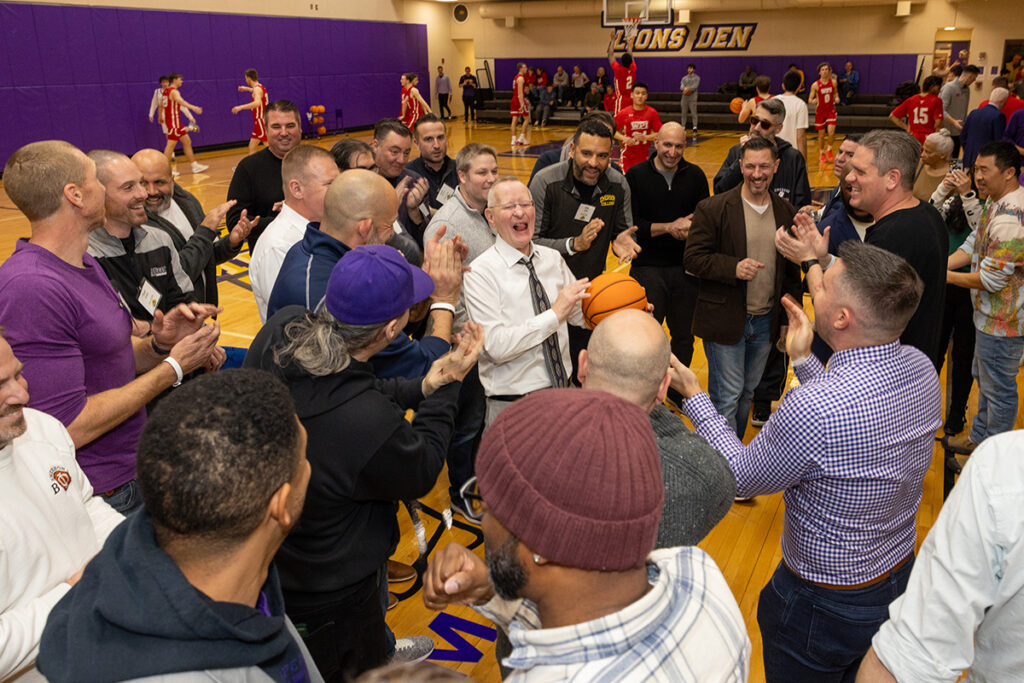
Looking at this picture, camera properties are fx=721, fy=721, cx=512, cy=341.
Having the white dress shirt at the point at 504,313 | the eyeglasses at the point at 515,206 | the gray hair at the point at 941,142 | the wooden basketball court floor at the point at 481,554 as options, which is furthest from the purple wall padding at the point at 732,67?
the white dress shirt at the point at 504,313

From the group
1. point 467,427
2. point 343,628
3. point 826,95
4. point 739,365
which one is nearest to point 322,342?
point 343,628

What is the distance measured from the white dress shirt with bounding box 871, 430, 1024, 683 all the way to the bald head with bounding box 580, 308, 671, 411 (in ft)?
2.68

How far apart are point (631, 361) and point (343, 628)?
1.33 meters

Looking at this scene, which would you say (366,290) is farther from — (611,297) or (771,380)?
(771,380)

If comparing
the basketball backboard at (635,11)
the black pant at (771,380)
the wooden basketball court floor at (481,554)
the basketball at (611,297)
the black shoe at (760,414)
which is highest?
the basketball backboard at (635,11)

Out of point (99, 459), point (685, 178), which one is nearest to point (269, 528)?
point (99, 459)

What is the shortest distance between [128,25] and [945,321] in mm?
17990

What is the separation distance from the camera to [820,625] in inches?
92.8

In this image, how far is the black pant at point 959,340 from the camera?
4945mm

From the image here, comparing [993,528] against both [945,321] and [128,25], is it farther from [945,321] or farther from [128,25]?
[128,25]

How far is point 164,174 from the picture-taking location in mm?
4496

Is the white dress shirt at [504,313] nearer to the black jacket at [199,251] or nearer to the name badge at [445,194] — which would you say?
the black jacket at [199,251]

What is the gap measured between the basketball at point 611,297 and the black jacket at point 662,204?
7.08 ft

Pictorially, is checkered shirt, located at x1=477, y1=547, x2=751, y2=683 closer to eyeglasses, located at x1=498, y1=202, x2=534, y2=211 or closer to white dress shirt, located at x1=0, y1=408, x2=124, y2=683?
white dress shirt, located at x1=0, y1=408, x2=124, y2=683
